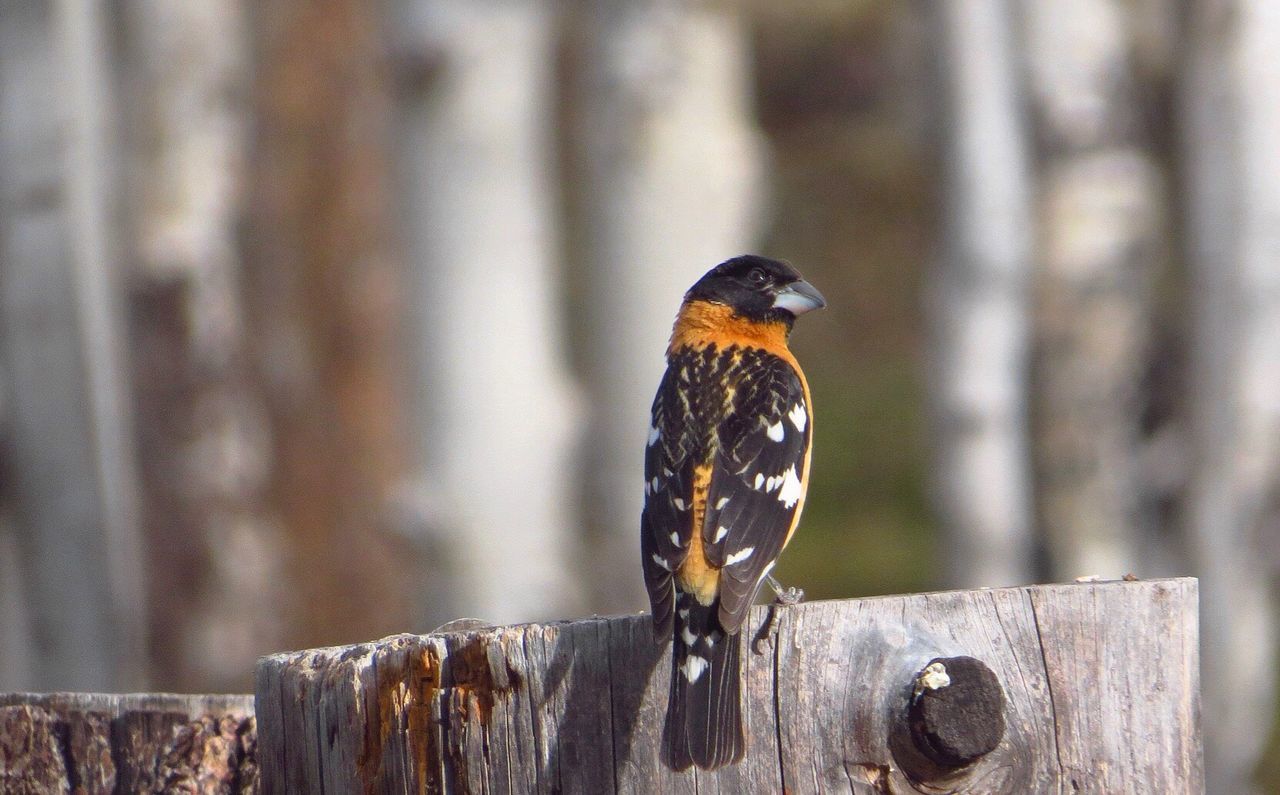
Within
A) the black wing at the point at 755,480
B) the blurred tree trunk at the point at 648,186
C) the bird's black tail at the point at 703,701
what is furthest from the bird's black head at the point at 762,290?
the blurred tree trunk at the point at 648,186

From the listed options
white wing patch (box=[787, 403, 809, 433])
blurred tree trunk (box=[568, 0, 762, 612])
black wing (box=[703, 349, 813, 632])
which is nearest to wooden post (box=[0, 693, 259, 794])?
black wing (box=[703, 349, 813, 632])

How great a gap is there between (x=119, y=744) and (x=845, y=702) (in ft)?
6.15

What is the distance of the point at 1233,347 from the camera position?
8.82m

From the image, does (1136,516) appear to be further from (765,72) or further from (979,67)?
(765,72)

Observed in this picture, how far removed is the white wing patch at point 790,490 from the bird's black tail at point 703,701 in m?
0.99

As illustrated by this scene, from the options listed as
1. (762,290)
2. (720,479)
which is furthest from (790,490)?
(762,290)

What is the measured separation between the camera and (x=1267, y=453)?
8898 mm

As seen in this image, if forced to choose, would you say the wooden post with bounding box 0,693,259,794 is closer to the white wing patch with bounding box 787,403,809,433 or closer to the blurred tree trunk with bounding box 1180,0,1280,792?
the white wing patch with bounding box 787,403,809,433

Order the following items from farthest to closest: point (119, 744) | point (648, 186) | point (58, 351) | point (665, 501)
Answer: point (648, 186)
point (58, 351)
point (665, 501)
point (119, 744)

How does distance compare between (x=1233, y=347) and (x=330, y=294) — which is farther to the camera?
(x=330, y=294)

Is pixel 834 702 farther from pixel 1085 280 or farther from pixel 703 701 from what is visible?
pixel 1085 280

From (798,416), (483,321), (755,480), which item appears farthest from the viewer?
(483,321)

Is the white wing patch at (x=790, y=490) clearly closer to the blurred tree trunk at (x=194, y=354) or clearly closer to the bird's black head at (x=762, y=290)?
the bird's black head at (x=762, y=290)

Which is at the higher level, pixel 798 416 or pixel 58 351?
pixel 58 351
